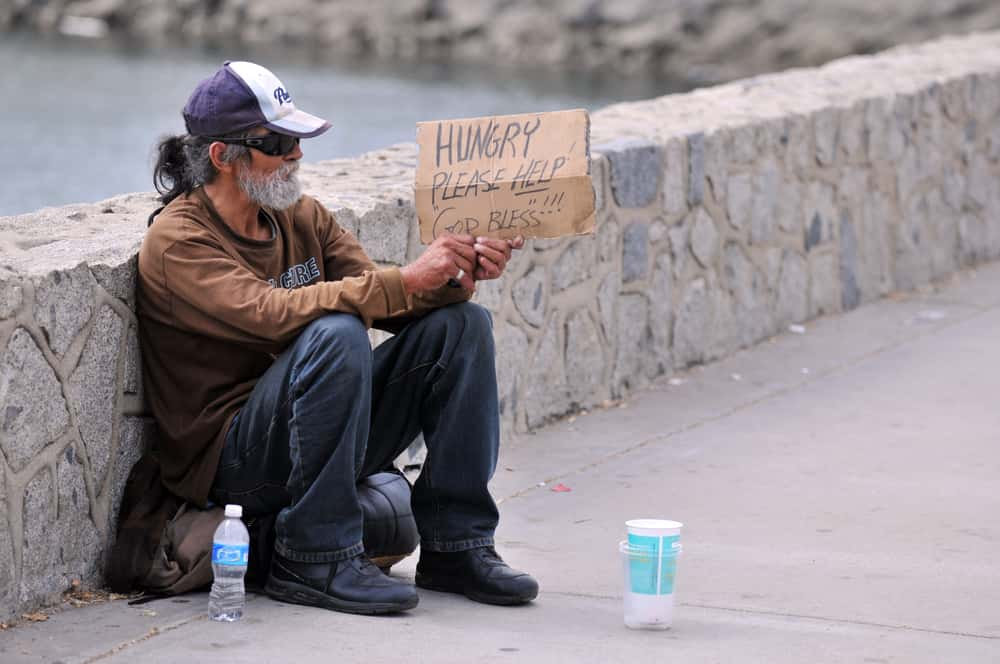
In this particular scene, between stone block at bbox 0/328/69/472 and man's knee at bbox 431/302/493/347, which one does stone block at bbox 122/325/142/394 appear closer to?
stone block at bbox 0/328/69/472

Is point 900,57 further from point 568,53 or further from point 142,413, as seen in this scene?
point 568,53

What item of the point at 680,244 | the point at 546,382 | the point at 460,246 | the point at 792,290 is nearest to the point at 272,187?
the point at 460,246

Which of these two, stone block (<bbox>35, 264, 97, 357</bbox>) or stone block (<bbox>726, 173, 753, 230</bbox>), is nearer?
stone block (<bbox>35, 264, 97, 357</bbox>)

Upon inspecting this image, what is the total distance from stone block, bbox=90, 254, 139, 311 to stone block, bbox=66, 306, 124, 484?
0.15 ft

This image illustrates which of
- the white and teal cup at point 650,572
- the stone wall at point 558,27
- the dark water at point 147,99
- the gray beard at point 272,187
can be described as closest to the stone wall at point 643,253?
the gray beard at point 272,187

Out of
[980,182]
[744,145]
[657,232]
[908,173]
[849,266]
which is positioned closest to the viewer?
[657,232]

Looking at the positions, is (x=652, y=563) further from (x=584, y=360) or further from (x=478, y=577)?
(x=584, y=360)

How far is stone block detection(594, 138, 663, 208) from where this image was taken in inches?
238

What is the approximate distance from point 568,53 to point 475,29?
2000 mm

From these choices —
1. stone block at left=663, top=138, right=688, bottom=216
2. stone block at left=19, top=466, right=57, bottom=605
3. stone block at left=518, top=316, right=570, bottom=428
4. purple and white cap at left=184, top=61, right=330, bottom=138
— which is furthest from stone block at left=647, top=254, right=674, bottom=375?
stone block at left=19, top=466, right=57, bottom=605

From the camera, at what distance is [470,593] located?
12.7 ft

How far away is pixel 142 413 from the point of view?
3.95 meters

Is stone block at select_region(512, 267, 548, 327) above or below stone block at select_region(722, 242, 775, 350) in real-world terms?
below

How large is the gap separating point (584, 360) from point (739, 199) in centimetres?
128
